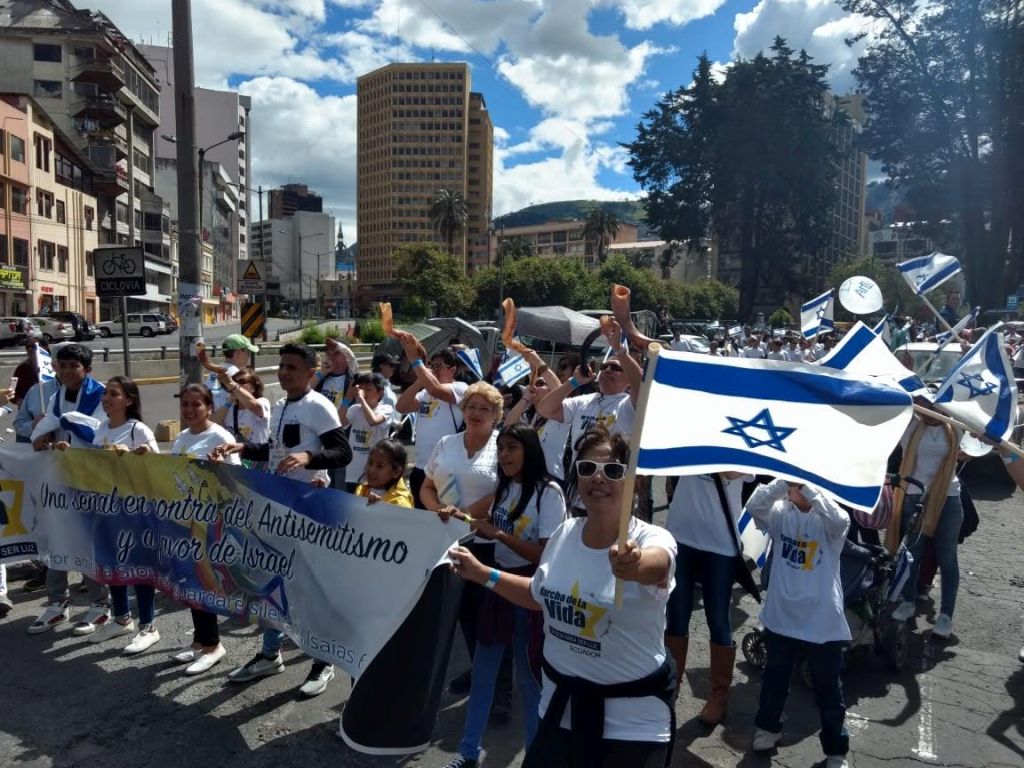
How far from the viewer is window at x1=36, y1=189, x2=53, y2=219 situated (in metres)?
46.2

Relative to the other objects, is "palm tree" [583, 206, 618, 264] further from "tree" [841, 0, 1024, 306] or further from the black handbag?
the black handbag

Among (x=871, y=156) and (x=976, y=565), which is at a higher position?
(x=871, y=156)

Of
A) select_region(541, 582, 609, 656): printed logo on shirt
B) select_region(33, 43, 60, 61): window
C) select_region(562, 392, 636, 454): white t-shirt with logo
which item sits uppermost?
select_region(33, 43, 60, 61): window

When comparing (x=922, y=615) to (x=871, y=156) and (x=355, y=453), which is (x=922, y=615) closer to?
(x=355, y=453)

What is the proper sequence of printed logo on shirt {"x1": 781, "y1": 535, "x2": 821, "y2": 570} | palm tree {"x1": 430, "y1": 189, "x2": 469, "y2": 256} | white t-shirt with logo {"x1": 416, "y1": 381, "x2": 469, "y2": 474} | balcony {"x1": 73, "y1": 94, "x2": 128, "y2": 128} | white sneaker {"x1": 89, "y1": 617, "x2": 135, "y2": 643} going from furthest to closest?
palm tree {"x1": 430, "y1": 189, "x2": 469, "y2": 256}, balcony {"x1": 73, "y1": 94, "x2": 128, "y2": 128}, white t-shirt with logo {"x1": 416, "y1": 381, "x2": 469, "y2": 474}, white sneaker {"x1": 89, "y1": 617, "x2": 135, "y2": 643}, printed logo on shirt {"x1": 781, "y1": 535, "x2": 821, "y2": 570}

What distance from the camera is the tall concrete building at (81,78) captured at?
5500 cm

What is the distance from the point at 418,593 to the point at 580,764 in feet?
3.75

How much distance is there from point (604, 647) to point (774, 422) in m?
1.00

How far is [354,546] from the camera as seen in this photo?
3979 millimetres

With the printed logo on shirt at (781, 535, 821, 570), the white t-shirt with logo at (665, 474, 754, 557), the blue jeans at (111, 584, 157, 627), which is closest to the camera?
the printed logo on shirt at (781, 535, 821, 570)

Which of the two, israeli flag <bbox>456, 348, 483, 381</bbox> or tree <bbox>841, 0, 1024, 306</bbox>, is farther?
tree <bbox>841, 0, 1024, 306</bbox>

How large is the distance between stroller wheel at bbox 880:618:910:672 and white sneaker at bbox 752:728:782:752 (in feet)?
4.64

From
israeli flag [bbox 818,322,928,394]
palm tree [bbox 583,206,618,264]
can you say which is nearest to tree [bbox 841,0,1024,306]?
israeli flag [bbox 818,322,928,394]

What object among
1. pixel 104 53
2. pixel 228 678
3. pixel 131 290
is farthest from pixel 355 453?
pixel 104 53
